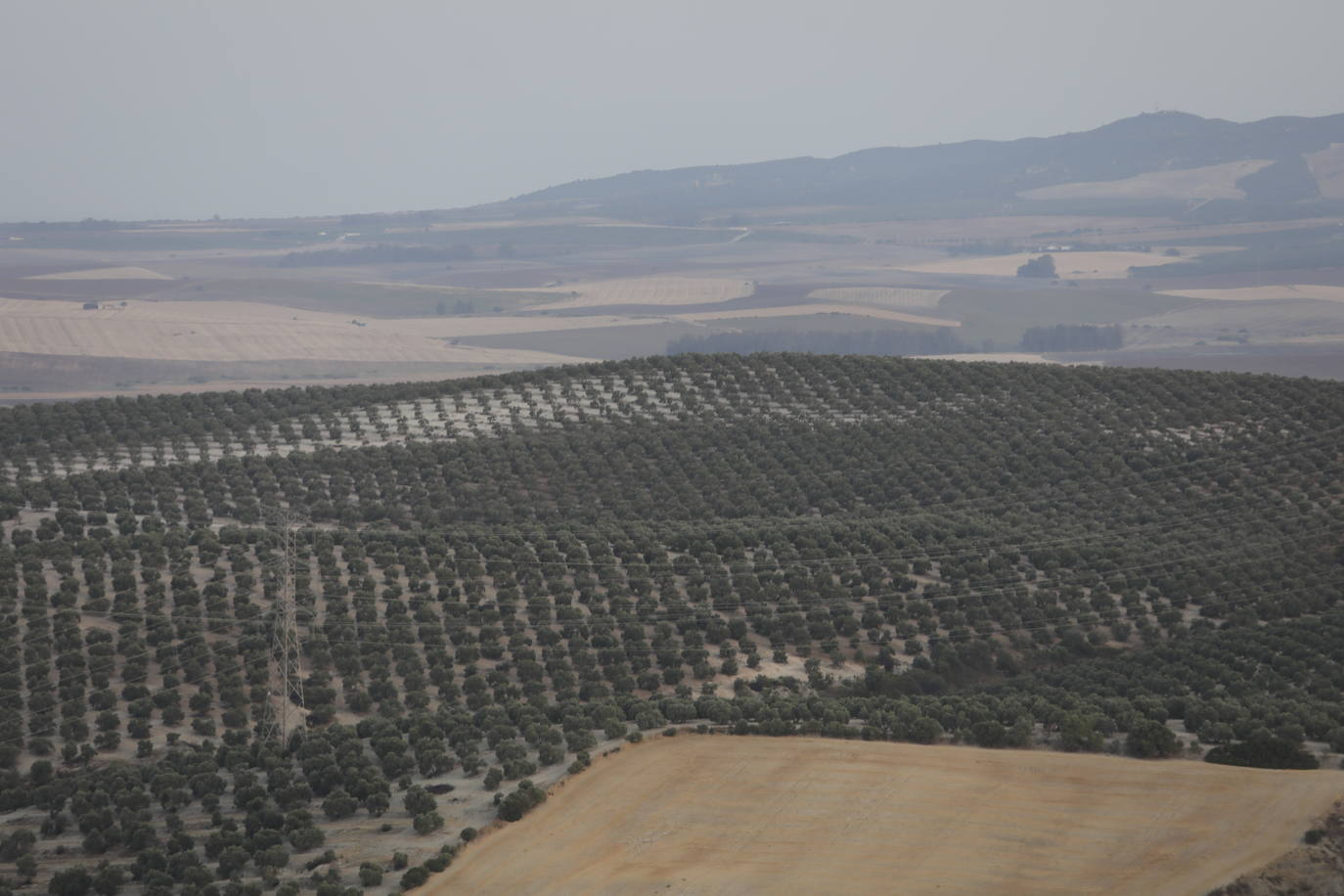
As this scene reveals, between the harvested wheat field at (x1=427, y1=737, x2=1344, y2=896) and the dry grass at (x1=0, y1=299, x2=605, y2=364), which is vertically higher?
the dry grass at (x1=0, y1=299, x2=605, y2=364)

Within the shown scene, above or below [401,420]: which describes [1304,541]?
below

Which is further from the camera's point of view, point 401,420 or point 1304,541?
point 401,420

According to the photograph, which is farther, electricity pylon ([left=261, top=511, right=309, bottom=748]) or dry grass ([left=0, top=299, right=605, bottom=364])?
dry grass ([left=0, top=299, right=605, bottom=364])

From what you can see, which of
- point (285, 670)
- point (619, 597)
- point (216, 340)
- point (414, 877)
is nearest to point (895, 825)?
point (414, 877)

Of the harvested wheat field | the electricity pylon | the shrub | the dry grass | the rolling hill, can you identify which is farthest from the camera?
the dry grass

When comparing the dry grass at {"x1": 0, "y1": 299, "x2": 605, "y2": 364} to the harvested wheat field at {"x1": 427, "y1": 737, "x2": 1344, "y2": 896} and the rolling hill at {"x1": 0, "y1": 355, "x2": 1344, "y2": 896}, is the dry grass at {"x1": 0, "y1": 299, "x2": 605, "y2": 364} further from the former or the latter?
the harvested wheat field at {"x1": 427, "y1": 737, "x2": 1344, "y2": 896}

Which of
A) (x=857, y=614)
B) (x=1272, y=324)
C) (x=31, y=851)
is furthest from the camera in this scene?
(x=1272, y=324)

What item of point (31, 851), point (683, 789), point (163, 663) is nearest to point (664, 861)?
point (683, 789)

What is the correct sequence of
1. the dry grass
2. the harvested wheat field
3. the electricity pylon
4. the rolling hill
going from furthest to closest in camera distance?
1. the dry grass
2. the electricity pylon
3. the rolling hill
4. the harvested wheat field

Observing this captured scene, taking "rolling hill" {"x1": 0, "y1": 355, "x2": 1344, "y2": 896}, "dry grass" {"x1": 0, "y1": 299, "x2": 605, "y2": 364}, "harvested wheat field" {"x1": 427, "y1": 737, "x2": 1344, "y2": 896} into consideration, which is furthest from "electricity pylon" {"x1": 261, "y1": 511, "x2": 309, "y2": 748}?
"dry grass" {"x1": 0, "y1": 299, "x2": 605, "y2": 364}

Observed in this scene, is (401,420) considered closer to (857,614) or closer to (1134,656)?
(857,614)
